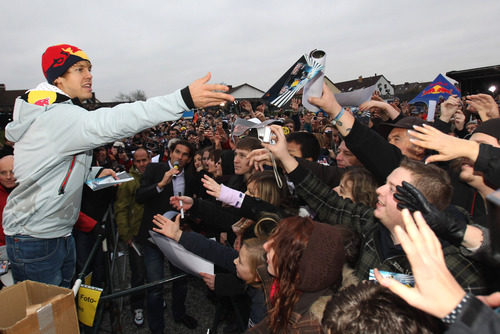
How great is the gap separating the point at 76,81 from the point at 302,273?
213 centimetres

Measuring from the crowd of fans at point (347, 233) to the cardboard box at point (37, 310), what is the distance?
37.6 inches

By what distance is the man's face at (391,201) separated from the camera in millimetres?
1902

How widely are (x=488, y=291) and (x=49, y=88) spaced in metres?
2.98

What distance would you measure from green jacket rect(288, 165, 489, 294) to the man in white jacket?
45.4 inches

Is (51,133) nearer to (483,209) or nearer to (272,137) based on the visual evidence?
(272,137)

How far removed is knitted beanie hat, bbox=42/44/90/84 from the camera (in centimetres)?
217

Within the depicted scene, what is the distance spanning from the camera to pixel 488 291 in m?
1.57

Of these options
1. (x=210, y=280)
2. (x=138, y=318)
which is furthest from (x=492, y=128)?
(x=138, y=318)

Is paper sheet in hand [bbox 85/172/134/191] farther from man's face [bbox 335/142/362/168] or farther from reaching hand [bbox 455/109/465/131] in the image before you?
reaching hand [bbox 455/109/465/131]

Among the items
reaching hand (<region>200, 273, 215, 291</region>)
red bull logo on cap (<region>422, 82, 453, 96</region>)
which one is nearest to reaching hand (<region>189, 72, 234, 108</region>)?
reaching hand (<region>200, 273, 215, 291</region>)

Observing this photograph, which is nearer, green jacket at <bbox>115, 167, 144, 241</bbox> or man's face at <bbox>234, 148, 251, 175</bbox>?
man's face at <bbox>234, 148, 251, 175</bbox>

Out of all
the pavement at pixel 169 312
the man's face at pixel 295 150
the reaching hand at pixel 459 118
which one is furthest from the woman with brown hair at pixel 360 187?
the reaching hand at pixel 459 118

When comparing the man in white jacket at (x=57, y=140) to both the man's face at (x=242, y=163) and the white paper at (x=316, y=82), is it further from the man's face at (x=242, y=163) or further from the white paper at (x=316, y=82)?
the man's face at (x=242, y=163)

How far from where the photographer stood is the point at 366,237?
2.26 metres
